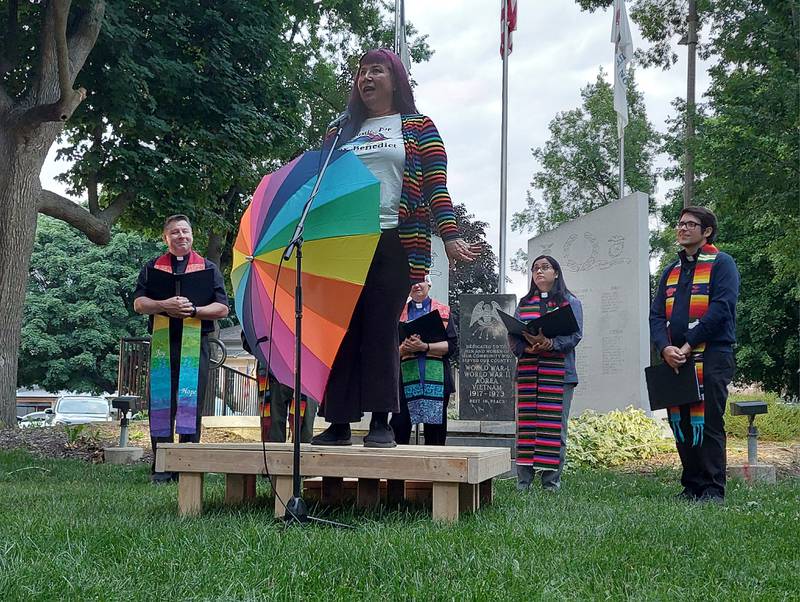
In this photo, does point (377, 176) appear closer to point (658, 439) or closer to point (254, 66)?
point (658, 439)

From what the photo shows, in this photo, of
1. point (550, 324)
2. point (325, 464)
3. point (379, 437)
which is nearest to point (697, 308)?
point (550, 324)

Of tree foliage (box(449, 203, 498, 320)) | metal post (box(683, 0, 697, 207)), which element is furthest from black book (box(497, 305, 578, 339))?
tree foliage (box(449, 203, 498, 320))

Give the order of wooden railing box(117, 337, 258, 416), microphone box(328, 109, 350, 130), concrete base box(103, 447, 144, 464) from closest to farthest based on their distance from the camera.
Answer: microphone box(328, 109, 350, 130), concrete base box(103, 447, 144, 464), wooden railing box(117, 337, 258, 416)

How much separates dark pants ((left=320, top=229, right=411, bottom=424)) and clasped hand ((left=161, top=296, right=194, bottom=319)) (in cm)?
241

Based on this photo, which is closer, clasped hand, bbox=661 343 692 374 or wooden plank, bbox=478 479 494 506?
wooden plank, bbox=478 479 494 506

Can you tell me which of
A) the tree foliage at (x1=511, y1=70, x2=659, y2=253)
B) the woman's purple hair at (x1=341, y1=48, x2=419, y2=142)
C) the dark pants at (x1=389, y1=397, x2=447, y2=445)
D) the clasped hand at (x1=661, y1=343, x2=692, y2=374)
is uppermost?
the tree foliage at (x1=511, y1=70, x2=659, y2=253)

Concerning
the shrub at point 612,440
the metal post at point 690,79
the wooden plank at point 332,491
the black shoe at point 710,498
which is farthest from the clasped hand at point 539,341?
the metal post at point 690,79

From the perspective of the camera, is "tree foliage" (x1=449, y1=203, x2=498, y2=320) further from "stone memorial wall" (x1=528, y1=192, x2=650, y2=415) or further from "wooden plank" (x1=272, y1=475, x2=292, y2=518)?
"wooden plank" (x1=272, y1=475, x2=292, y2=518)

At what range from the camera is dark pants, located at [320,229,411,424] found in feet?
13.6

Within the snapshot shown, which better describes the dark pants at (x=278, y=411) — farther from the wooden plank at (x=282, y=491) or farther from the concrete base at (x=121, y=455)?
the wooden plank at (x=282, y=491)

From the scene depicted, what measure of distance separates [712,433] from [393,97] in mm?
2999

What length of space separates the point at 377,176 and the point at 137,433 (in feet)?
26.2

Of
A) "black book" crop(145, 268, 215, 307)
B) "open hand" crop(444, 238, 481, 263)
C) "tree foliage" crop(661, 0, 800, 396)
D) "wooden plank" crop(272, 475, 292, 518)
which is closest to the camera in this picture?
"wooden plank" crop(272, 475, 292, 518)

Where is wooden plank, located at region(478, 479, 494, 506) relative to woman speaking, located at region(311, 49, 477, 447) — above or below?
below
